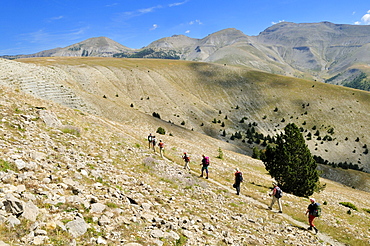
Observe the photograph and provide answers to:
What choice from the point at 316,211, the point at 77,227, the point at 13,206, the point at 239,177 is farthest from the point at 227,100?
the point at 13,206

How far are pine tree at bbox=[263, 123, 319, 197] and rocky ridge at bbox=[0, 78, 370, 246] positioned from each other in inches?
310

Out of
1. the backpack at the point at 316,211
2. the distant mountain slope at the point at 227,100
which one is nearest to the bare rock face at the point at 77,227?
the backpack at the point at 316,211

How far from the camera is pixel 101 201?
31.3 feet

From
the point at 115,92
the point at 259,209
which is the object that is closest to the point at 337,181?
the point at 259,209

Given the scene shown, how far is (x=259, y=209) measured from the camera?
16.9 metres

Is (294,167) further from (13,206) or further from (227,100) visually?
(227,100)

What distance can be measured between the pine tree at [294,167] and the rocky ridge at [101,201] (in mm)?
7871

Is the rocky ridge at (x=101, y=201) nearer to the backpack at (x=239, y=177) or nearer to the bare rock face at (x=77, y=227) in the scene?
the bare rock face at (x=77, y=227)

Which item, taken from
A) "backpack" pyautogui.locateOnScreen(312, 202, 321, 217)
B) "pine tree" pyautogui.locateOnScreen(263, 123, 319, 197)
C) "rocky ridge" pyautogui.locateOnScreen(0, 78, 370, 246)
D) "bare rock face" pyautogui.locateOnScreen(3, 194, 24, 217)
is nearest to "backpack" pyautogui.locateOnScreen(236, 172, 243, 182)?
"rocky ridge" pyautogui.locateOnScreen(0, 78, 370, 246)

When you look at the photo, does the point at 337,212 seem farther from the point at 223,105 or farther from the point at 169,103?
the point at 223,105

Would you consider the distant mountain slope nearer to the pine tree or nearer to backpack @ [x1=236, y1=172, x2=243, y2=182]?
the pine tree

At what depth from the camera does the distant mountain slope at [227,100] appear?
88438 mm

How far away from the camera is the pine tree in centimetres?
2755

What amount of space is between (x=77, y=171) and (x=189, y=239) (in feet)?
23.7
